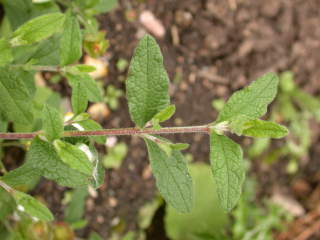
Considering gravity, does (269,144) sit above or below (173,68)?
below

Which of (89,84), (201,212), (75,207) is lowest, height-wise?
(201,212)

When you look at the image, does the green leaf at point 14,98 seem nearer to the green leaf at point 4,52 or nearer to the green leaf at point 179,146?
the green leaf at point 4,52

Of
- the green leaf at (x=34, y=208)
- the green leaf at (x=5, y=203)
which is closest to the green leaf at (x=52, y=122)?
the green leaf at (x=34, y=208)

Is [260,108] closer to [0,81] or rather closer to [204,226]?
[0,81]

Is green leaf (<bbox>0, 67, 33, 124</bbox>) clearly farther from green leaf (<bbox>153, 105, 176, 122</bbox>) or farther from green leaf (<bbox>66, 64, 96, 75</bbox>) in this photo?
green leaf (<bbox>153, 105, 176, 122</bbox>)

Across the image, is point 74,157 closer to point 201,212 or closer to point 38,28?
point 38,28

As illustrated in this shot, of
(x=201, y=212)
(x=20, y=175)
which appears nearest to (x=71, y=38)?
(x=20, y=175)

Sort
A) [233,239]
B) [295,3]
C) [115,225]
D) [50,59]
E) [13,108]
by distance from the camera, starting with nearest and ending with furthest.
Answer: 1. [13,108]
2. [50,59]
3. [115,225]
4. [233,239]
5. [295,3]

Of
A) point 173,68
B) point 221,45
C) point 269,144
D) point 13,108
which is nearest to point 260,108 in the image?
point 13,108
